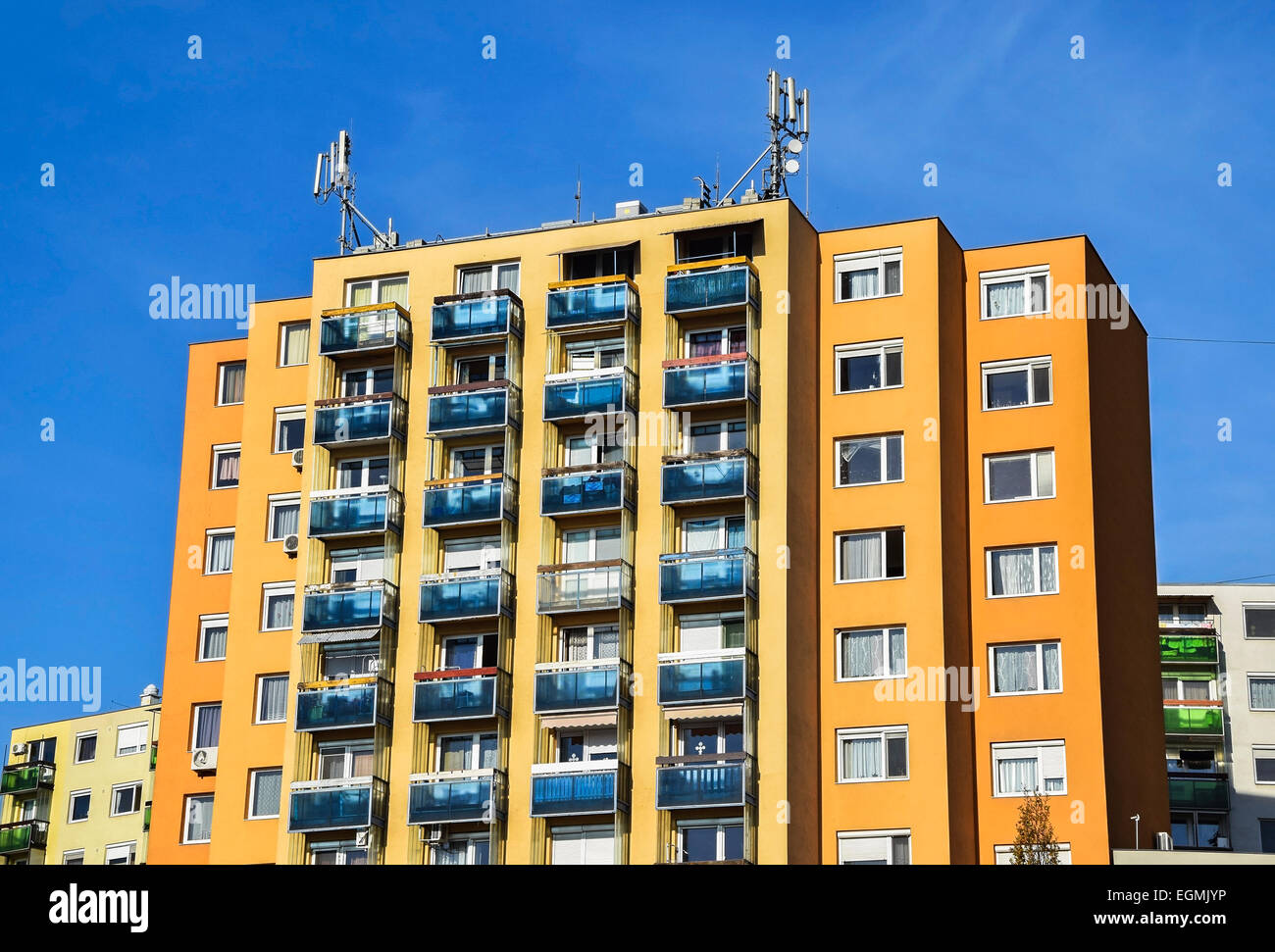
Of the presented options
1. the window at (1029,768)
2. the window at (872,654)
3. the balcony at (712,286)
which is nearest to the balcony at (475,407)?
the balcony at (712,286)

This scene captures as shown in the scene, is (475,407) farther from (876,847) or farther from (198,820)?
(876,847)

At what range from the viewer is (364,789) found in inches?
2320

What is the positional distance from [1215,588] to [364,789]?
2175 inches

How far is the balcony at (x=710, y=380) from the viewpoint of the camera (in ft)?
195

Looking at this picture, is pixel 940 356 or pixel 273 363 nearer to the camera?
pixel 940 356

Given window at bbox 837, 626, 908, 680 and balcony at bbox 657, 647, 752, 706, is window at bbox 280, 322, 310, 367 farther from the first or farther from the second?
window at bbox 837, 626, 908, 680

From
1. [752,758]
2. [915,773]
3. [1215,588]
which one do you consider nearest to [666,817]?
[752,758]

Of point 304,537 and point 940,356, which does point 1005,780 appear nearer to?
point 940,356

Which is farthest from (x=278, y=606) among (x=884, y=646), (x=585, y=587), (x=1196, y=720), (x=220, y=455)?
(x=1196, y=720)

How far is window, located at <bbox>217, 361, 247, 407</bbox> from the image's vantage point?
68.9 metres

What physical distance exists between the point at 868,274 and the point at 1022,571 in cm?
1036

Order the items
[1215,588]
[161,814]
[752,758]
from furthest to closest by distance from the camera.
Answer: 1. [1215,588]
2. [161,814]
3. [752,758]

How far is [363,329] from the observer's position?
64.2m

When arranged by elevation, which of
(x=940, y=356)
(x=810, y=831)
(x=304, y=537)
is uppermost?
(x=940, y=356)
